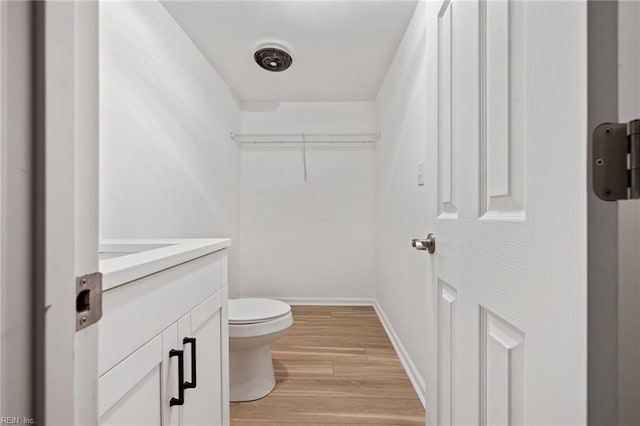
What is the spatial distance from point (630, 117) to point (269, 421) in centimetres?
169

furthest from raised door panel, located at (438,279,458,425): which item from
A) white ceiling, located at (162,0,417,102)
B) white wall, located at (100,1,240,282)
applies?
white ceiling, located at (162,0,417,102)

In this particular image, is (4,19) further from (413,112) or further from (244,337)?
(413,112)

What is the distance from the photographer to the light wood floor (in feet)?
5.17

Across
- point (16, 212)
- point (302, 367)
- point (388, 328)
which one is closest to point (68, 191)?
point (16, 212)

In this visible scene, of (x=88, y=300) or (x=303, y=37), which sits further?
(x=303, y=37)

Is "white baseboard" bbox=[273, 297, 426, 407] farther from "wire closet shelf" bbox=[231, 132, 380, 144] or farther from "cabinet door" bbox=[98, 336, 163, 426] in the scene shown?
"wire closet shelf" bbox=[231, 132, 380, 144]

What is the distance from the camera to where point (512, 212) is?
0.58 metres

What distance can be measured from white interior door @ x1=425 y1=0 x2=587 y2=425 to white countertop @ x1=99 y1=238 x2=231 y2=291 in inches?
26.9

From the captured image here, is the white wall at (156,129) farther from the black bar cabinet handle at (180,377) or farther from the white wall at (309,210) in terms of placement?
the black bar cabinet handle at (180,377)

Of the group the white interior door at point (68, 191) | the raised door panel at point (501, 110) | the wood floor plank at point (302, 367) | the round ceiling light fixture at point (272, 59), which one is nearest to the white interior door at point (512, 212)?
the raised door panel at point (501, 110)

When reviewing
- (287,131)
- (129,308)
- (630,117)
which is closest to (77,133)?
(129,308)

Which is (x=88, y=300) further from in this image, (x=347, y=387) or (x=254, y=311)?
(x=347, y=387)

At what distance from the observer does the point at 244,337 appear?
5.44 ft

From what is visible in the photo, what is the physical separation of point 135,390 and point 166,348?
0.13 m
